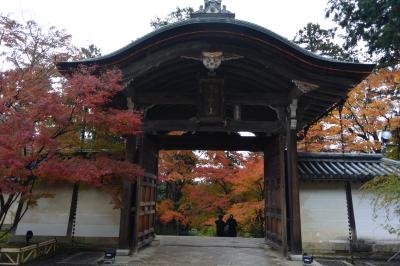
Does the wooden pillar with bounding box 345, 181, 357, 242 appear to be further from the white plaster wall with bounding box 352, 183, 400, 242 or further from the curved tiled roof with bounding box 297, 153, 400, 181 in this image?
the curved tiled roof with bounding box 297, 153, 400, 181

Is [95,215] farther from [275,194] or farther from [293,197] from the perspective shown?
[293,197]

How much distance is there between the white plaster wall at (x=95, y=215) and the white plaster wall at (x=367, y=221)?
25.2 feet

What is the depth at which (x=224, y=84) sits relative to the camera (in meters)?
8.55

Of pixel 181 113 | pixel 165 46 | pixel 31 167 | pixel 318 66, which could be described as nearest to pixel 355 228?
pixel 318 66

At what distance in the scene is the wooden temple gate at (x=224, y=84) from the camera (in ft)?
25.5

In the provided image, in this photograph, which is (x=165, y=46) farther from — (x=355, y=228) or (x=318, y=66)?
(x=355, y=228)

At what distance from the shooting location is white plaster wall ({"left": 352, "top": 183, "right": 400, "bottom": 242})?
10.8m

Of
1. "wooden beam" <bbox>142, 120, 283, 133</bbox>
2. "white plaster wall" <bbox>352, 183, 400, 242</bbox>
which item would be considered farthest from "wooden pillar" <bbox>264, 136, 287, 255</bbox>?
"white plaster wall" <bbox>352, 183, 400, 242</bbox>

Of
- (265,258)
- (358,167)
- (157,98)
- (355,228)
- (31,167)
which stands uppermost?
(157,98)

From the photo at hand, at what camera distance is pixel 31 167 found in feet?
23.0

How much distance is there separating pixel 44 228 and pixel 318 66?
9.52 meters

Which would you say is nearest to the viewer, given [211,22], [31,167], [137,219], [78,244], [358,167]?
[31,167]

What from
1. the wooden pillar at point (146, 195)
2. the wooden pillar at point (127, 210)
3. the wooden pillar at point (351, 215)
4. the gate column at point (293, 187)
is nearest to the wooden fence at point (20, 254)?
the wooden pillar at point (127, 210)

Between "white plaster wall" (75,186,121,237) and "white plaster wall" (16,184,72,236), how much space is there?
44 centimetres
